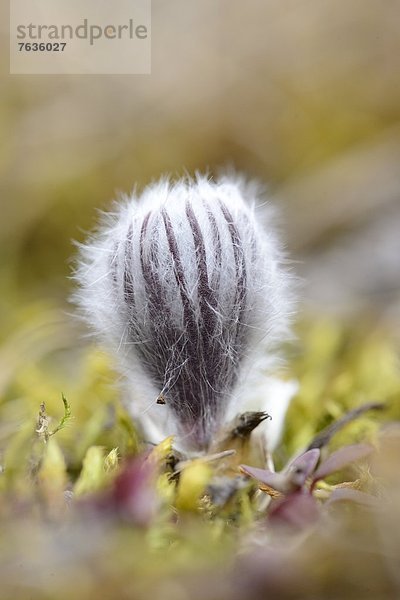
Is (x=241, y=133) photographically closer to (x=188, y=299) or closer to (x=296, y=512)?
(x=188, y=299)

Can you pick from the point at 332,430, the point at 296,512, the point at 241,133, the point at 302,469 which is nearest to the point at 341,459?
the point at 302,469

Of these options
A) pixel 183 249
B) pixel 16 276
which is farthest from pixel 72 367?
pixel 183 249

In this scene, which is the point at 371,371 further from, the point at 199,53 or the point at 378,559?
the point at 199,53

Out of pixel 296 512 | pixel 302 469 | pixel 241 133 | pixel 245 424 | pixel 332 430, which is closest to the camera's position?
pixel 296 512

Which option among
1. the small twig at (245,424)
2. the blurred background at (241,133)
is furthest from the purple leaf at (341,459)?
the blurred background at (241,133)

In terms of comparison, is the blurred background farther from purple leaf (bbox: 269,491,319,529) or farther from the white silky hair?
purple leaf (bbox: 269,491,319,529)

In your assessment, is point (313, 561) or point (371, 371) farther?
point (371, 371)
